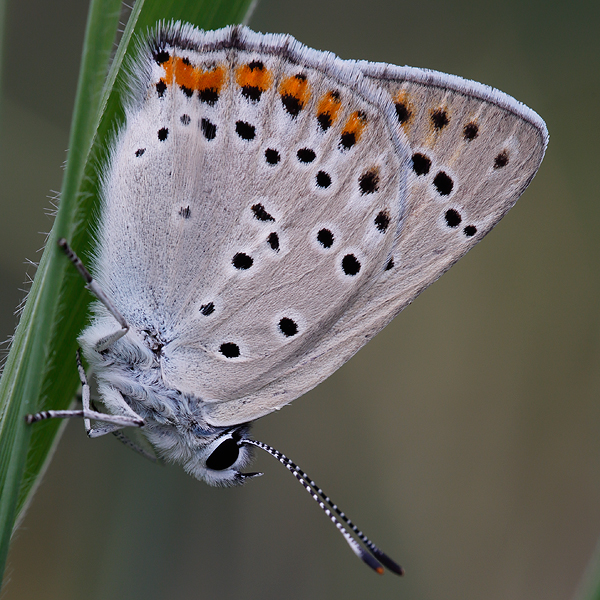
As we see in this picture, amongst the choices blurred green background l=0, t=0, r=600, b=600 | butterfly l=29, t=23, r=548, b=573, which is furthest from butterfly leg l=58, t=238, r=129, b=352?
blurred green background l=0, t=0, r=600, b=600

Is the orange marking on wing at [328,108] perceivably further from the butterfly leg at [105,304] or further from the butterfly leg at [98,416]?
the butterfly leg at [98,416]

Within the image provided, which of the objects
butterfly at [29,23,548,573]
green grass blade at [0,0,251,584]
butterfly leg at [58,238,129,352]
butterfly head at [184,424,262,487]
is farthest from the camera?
butterfly head at [184,424,262,487]

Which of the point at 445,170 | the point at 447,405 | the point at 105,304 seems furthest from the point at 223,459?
the point at 447,405

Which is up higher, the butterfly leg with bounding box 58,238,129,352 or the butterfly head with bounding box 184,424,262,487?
the butterfly leg with bounding box 58,238,129,352

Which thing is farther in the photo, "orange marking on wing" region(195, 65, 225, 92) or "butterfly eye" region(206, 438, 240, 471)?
"butterfly eye" region(206, 438, 240, 471)

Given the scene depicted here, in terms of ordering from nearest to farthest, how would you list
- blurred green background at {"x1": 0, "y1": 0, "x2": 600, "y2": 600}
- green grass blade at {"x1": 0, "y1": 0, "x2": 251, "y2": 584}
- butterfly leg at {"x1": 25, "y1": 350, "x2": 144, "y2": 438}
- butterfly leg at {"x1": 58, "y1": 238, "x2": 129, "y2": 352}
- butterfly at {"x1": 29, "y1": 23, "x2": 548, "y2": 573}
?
green grass blade at {"x1": 0, "y1": 0, "x2": 251, "y2": 584} < butterfly leg at {"x1": 58, "y1": 238, "x2": 129, "y2": 352} < butterfly leg at {"x1": 25, "y1": 350, "x2": 144, "y2": 438} < butterfly at {"x1": 29, "y1": 23, "x2": 548, "y2": 573} < blurred green background at {"x1": 0, "y1": 0, "x2": 600, "y2": 600}

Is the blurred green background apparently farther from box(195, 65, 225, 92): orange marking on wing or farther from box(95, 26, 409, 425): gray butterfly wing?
box(195, 65, 225, 92): orange marking on wing

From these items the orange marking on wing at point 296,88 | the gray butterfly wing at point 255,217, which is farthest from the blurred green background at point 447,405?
the orange marking on wing at point 296,88

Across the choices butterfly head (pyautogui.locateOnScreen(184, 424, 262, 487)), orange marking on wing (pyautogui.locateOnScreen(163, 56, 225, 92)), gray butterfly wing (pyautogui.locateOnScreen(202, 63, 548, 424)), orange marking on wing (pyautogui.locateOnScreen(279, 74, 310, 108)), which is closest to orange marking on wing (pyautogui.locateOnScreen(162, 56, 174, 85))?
orange marking on wing (pyautogui.locateOnScreen(163, 56, 225, 92))
